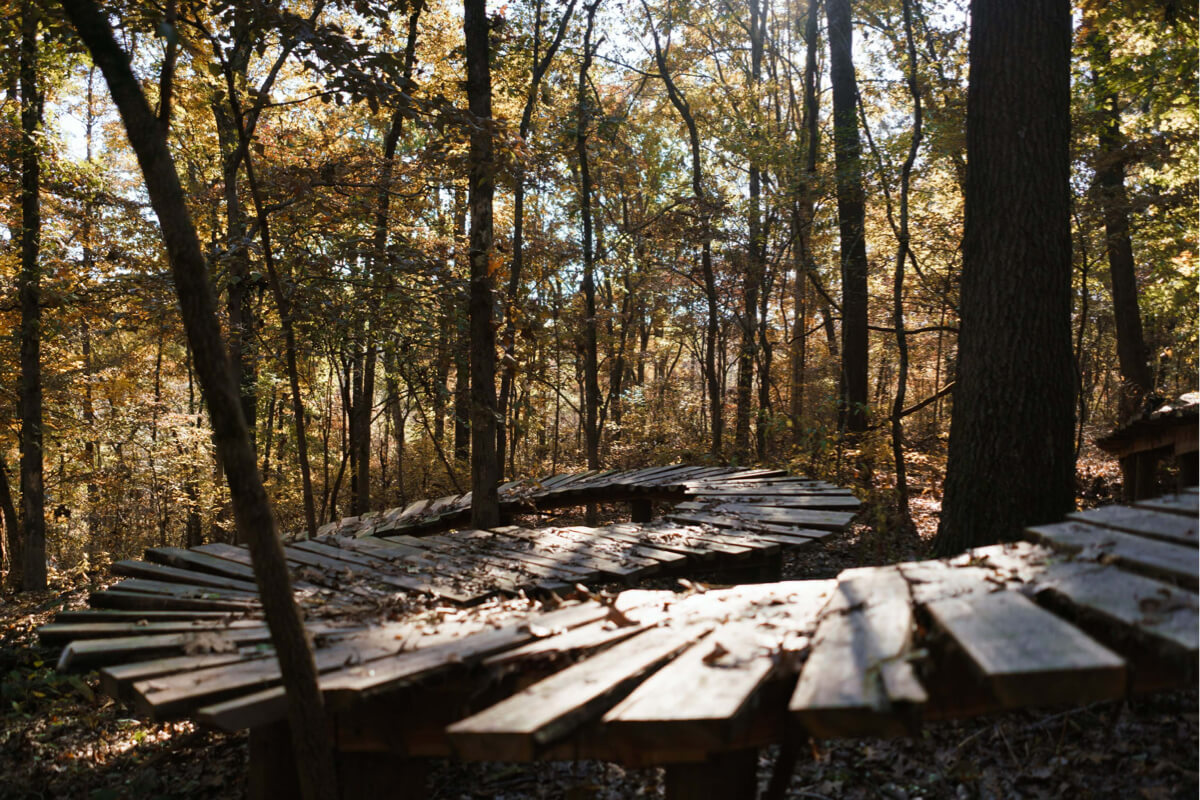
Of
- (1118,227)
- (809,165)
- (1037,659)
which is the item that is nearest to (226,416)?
(1037,659)

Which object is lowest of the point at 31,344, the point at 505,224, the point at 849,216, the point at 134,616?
the point at 134,616

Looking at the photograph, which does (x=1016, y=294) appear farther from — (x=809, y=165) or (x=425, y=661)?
(x=809, y=165)

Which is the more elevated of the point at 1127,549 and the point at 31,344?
the point at 31,344

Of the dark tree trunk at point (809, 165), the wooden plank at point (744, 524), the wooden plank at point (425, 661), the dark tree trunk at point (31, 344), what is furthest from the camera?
the dark tree trunk at point (809, 165)

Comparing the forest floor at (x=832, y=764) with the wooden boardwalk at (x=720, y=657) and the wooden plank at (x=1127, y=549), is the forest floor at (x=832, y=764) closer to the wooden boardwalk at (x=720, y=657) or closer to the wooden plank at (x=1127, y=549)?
the wooden plank at (x=1127, y=549)

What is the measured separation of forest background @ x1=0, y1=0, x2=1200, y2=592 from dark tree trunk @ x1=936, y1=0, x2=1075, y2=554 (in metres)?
2.70

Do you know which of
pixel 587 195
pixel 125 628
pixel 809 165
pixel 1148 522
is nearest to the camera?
pixel 1148 522

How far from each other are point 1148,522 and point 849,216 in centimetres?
767

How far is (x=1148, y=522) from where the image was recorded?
2381 millimetres

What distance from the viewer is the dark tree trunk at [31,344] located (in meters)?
9.22

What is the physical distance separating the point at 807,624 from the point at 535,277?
9.76m

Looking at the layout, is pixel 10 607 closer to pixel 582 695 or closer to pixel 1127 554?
pixel 582 695

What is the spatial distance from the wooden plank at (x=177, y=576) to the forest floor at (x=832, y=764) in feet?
3.22

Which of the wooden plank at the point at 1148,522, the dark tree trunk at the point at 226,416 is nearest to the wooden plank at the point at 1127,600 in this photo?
the wooden plank at the point at 1148,522
